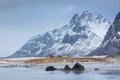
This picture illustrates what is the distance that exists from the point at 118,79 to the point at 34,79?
17.1 m

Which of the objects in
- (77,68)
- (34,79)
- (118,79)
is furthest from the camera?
(77,68)

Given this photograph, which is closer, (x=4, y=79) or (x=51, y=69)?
(x=4, y=79)

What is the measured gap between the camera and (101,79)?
8562 centimetres

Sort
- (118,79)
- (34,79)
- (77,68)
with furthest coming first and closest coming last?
(77,68) < (34,79) < (118,79)

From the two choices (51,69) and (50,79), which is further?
(51,69)

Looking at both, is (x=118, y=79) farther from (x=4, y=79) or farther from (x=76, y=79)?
(x=4, y=79)

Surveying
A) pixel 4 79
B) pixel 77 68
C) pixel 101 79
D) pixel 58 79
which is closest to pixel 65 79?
pixel 58 79

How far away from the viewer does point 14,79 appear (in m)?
89.5

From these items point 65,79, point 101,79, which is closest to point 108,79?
point 101,79

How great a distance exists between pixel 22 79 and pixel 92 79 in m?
14.7

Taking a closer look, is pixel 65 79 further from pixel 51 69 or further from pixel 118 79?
pixel 51 69

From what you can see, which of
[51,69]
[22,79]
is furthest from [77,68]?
[22,79]

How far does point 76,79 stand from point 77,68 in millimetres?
45050

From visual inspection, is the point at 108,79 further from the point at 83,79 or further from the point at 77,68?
the point at 77,68
